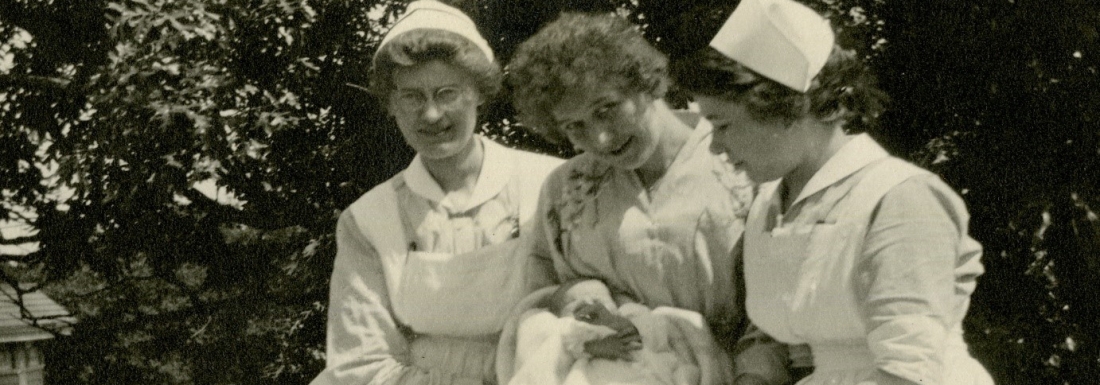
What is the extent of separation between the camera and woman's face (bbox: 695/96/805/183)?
2.53m

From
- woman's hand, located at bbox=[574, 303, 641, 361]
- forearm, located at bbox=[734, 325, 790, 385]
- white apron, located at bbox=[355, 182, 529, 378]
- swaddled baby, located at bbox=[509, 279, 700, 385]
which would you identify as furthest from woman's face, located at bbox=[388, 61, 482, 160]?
forearm, located at bbox=[734, 325, 790, 385]

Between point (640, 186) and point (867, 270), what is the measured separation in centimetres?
72

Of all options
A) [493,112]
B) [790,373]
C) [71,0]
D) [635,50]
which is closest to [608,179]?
[635,50]

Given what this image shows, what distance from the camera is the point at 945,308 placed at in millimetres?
2342

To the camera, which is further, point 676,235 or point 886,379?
point 676,235

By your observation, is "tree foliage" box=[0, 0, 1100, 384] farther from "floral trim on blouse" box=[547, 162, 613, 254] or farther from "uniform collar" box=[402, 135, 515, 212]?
"floral trim on blouse" box=[547, 162, 613, 254]

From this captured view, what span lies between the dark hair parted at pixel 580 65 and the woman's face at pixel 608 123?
2 cm

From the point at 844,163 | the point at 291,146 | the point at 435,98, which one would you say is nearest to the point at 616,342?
the point at 844,163

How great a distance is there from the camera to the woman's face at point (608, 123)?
2.84m

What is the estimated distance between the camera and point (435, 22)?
338 cm

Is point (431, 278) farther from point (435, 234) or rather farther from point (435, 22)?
point (435, 22)

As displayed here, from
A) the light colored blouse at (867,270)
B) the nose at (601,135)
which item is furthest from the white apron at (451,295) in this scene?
the light colored blouse at (867,270)

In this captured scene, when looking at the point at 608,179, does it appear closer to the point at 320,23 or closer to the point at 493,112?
the point at 493,112

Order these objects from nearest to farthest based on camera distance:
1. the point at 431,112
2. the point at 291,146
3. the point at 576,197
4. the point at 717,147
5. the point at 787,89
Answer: the point at 787,89 < the point at 717,147 < the point at 576,197 < the point at 431,112 < the point at 291,146
